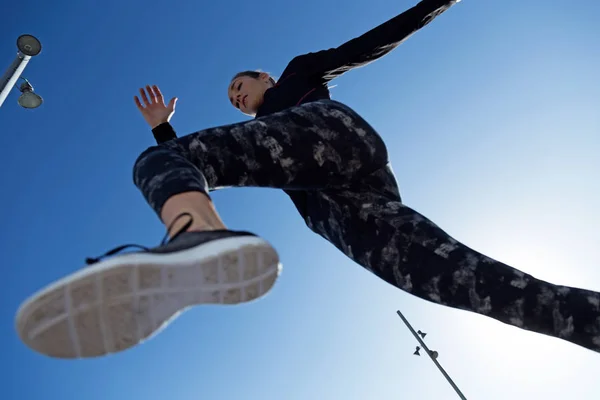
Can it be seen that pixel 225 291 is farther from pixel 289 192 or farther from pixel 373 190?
pixel 289 192

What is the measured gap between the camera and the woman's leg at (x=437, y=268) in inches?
83.2

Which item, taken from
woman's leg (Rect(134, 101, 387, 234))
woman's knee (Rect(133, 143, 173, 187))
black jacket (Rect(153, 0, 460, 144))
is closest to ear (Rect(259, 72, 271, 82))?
black jacket (Rect(153, 0, 460, 144))

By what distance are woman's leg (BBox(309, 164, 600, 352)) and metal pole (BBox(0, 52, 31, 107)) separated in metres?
5.00

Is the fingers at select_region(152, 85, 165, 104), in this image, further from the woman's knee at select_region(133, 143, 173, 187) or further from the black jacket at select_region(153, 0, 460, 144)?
the woman's knee at select_region(133, 143, 173, 187)

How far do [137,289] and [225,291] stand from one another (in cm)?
26

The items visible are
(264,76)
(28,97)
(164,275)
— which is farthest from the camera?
(28,97)

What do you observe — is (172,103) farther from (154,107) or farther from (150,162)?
(150,162)

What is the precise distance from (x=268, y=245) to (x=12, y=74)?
595 cm

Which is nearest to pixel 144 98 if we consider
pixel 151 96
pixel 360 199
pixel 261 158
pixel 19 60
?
pixel 151 96

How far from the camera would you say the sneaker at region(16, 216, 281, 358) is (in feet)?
4.77

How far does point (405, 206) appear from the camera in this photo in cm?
272

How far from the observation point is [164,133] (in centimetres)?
296

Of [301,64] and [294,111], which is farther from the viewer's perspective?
[301,64]

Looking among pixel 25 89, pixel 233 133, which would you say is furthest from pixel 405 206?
pixel 25 89
